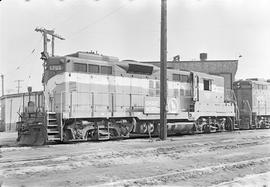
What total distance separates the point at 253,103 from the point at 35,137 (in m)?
16.6

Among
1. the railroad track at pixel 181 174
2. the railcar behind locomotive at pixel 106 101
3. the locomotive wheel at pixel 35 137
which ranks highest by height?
the railcar behind locomotive at pixel 106 101

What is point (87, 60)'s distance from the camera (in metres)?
14.9

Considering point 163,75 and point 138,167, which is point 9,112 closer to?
Result: point 163,75

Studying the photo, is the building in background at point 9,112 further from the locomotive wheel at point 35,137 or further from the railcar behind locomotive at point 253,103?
the locomotive wheel at point 35,137

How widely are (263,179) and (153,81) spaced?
1089cm

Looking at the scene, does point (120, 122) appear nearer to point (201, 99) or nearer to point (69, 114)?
point (69, 114)

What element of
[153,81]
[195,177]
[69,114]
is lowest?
[195,177]

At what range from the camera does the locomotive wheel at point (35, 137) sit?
13344 millimetres

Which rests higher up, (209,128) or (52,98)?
(52,98)

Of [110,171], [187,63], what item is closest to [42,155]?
[110,171]

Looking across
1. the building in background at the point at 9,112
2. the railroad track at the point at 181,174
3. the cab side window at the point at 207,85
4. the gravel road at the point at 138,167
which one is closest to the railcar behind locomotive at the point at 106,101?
the cab side window at the point at 207,85

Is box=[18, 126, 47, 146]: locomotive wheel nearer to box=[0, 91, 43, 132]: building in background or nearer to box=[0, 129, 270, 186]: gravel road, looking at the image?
box=[0, 129, 270, 186]: gravel road

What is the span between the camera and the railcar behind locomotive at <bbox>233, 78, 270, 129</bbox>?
24.5m

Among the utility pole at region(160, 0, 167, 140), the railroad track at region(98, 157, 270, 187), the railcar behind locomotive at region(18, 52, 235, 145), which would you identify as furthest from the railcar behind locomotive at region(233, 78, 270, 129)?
the railroad track at region(98, 157, 270, 187)
